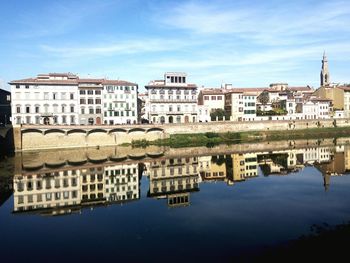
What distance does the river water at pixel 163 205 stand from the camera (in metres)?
19.0

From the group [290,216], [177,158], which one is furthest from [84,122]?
[290,216]

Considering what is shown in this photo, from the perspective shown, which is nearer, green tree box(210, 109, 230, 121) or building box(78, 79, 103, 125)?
building box(78, 79, 103, 125)

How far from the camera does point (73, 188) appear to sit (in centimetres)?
3544

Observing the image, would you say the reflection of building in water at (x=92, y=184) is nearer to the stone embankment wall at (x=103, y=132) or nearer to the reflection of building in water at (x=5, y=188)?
the reflection of building in water at (x=5, y=188)

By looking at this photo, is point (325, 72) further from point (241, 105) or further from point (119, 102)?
point (119, 102)

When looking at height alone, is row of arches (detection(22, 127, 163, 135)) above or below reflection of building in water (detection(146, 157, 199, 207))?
above

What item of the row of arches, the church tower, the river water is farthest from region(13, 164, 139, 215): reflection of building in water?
the church tower

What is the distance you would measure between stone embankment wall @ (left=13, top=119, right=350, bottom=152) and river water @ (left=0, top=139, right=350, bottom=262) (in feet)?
31.3

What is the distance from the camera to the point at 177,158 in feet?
179

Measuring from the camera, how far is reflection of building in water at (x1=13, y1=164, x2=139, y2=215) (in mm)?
29453

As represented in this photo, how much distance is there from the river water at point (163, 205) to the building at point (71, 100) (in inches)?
811

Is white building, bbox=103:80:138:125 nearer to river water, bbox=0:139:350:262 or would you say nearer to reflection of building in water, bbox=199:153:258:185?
river water, bbox=0:139:350:262

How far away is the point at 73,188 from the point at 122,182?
5.37 metres

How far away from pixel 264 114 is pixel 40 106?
57.1 metres
